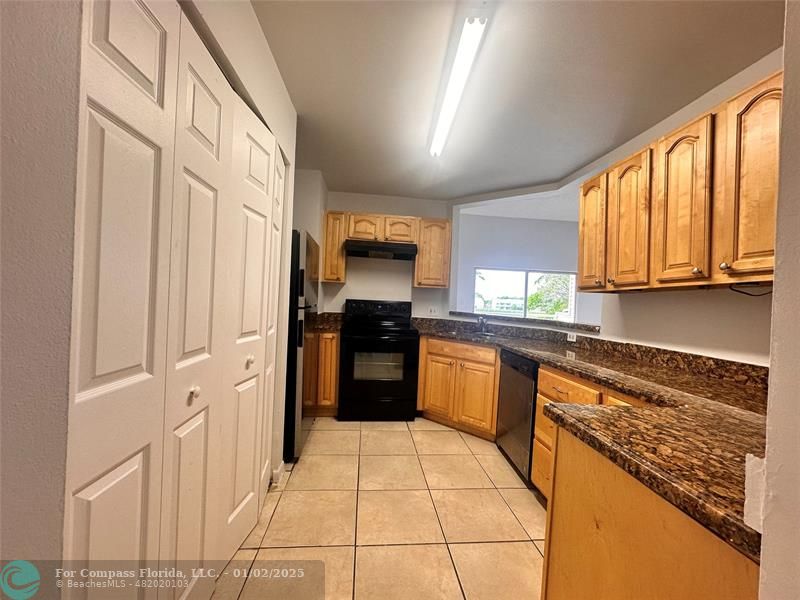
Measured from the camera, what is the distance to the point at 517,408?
2.25 meters

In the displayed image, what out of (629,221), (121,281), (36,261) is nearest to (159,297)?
(121,281)

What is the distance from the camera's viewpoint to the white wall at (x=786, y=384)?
0.33 meters

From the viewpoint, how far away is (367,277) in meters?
3.76

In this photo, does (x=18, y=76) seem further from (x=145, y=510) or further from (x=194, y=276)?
(x=145, y=510)

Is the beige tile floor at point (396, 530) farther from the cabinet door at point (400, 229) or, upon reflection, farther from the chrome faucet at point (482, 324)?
the cabinet door at point (400, 229)

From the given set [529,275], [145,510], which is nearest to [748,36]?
[145,510]

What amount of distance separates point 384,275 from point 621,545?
332 centimetres

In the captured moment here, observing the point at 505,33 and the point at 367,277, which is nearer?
the point at 505,33

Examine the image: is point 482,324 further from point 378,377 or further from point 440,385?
point 378,377

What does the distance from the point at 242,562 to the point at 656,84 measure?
3.26 metres

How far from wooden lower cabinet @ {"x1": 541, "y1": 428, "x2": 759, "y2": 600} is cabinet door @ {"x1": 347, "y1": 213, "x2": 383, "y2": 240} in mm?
2932

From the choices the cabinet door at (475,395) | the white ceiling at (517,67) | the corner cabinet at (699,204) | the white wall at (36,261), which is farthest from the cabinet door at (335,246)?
the white wall at (36,261)

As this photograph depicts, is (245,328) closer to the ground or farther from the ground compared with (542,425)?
farther from the ground

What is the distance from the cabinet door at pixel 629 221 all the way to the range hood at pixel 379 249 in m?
1.92
